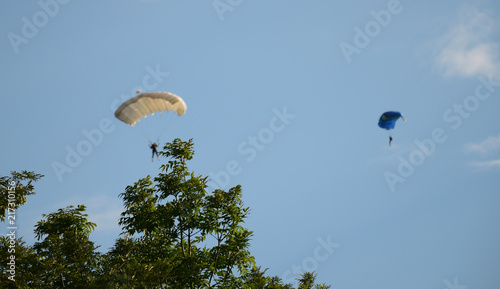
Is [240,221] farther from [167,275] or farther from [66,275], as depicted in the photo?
[66,275]

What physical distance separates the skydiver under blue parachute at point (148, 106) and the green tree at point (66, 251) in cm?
970

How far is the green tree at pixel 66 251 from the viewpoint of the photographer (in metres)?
25.6

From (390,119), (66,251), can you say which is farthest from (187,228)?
(390,119)

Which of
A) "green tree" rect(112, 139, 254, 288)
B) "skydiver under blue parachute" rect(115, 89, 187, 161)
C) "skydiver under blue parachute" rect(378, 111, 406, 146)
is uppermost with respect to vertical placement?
"skydiver under blue parachute" rect(115, 89, 187, 161)

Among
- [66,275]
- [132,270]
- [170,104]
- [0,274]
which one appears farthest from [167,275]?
[170,104]

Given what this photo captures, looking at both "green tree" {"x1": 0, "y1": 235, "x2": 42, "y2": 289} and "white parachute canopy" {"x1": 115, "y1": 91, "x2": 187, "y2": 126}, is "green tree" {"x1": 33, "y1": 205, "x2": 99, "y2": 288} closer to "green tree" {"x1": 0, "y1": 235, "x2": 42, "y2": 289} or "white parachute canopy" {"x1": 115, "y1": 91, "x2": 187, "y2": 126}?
"green tree" {"x1": 0, "y1": 235, "x2": 42, "y2": 289}

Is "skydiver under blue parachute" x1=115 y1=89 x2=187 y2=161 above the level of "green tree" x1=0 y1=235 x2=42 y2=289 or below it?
above

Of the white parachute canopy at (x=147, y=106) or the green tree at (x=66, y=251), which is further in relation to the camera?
the white parachute canopy at (x=147, y=106)

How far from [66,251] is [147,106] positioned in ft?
42.8

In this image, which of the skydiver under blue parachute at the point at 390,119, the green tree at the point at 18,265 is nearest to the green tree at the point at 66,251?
the green tree at the point at 18,265

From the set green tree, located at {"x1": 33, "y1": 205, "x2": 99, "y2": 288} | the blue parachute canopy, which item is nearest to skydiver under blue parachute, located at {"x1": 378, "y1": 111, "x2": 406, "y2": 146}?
the blue parachute canopy

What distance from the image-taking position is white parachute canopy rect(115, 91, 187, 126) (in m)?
36.9

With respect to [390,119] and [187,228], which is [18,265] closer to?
[187,228]
